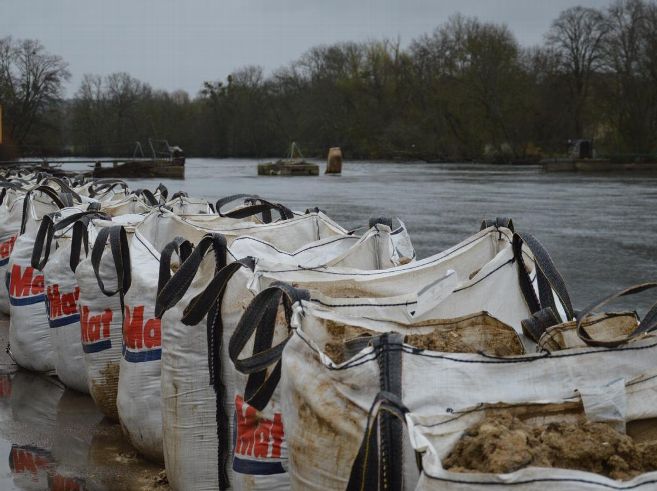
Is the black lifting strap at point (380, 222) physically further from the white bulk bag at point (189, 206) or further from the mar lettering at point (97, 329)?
the white bulk bag at point (189, 206)

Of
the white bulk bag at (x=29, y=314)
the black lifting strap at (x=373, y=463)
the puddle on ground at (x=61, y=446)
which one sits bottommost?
the puddle on ground at (x=61, y=446)

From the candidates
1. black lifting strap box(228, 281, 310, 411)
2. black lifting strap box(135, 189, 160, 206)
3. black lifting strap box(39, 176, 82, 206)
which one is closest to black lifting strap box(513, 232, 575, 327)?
black lifting strap box(228, 281, 310, 411)

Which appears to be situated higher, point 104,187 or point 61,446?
point 104,187

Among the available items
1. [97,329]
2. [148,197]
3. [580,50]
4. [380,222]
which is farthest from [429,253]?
[580,50]

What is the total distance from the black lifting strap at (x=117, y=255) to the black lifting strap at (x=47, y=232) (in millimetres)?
904

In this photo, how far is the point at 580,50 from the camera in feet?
248

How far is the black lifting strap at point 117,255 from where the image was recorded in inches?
146

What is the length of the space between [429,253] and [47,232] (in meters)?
7.47

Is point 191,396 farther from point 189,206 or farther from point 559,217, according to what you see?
point 559,217

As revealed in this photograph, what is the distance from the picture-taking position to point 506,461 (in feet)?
5.03

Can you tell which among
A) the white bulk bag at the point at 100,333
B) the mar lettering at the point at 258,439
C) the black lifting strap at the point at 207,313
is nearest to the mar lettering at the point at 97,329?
the white bulk bag at the point at 100,333

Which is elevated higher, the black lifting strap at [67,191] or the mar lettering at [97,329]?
the black lifting strap at [67,191]

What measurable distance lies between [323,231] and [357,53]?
104870 mm

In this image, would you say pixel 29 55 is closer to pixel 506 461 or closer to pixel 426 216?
pixel 426 216
